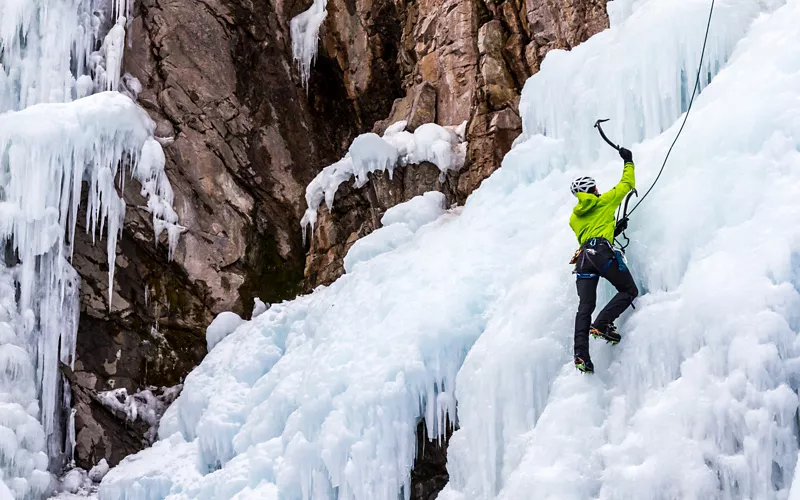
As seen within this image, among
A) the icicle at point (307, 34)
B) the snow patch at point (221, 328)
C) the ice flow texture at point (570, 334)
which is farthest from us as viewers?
the icicle at point (307, 34)

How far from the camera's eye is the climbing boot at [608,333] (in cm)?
491

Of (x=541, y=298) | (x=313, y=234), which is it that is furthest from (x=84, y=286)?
(x=541, y=298)

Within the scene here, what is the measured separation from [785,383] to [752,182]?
145 centimetres

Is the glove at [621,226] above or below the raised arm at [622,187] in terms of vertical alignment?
below

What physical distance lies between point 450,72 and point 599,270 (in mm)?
6256

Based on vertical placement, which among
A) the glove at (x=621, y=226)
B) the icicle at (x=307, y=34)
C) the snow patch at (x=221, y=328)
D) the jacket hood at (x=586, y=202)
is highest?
the icicle at (x=307, y=34)

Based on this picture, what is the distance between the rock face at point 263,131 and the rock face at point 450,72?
0.07ft

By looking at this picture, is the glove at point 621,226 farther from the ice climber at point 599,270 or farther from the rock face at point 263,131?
the rock face at point 263,131

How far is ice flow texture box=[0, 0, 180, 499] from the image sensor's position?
967 centimetres

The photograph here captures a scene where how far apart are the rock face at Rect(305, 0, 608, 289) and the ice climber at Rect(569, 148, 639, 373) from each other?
14.5 ft

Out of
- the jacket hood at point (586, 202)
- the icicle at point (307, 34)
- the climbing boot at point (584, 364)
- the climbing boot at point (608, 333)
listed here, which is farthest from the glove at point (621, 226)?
the icicle at point (307, 34)

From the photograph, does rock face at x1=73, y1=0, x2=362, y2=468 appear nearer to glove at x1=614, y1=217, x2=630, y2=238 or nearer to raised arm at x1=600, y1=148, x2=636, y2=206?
glove at x1=614, y1=217, x2=630, y2=238

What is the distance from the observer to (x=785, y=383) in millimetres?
4191

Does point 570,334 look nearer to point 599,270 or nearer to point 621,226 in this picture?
point 599,270
